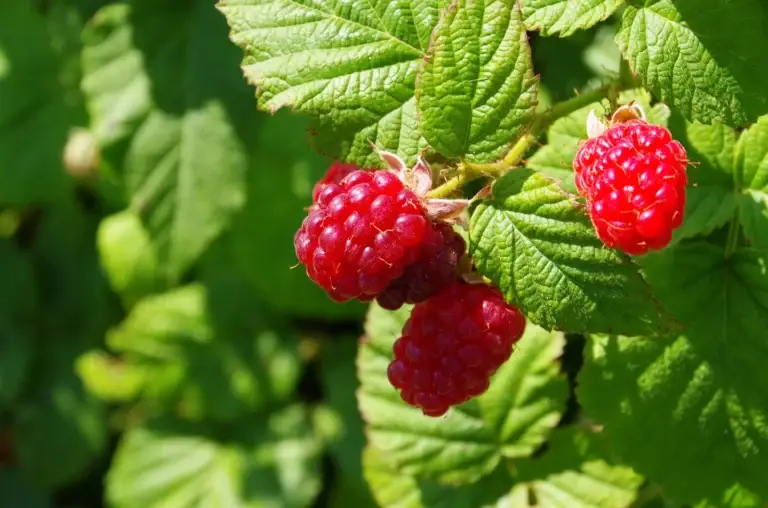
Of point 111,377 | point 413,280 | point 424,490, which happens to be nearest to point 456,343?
point 413,280

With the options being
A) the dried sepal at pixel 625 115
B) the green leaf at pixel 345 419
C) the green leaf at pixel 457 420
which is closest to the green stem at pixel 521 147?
the dried sepal at pixel 625 115

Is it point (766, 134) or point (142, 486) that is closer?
point (766, 134)

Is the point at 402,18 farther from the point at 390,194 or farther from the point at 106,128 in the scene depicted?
the point at 106,128

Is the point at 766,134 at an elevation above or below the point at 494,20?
below

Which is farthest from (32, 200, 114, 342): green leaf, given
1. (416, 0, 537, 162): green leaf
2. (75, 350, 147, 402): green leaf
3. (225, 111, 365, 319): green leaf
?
(416, 0, 537, 162): green leaf

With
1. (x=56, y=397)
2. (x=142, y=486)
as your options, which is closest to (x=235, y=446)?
(x=142, y=486)

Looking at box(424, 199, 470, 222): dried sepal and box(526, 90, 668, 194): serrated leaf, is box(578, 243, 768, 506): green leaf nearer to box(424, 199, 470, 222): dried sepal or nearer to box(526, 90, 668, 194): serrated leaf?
box(526, 90, 668, 194): serrated leaf
